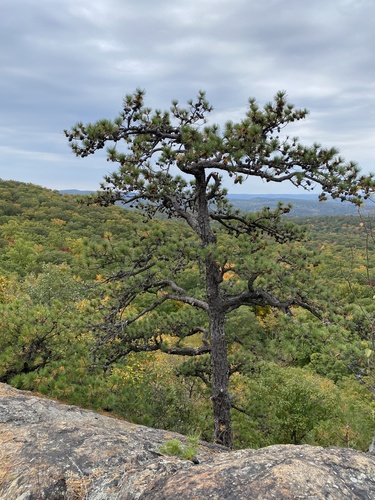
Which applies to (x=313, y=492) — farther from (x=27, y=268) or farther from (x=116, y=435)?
(x=27, y=268)

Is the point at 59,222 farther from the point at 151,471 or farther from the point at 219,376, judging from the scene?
the point at 151,471

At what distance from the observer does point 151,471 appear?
321 cm

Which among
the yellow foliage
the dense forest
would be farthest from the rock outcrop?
the yellow foliage

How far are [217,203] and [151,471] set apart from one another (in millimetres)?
7429

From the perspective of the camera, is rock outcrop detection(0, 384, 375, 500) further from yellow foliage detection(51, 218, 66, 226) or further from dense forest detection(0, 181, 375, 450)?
yellow foliage detection(51, 218, 66, 226)

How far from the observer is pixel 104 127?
739 centimetres

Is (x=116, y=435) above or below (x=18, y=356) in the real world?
above

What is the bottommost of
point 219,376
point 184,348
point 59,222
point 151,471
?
point 219,376

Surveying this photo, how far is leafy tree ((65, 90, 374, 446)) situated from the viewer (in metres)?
7.43

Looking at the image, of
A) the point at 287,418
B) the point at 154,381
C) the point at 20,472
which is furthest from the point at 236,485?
the point at 287,418

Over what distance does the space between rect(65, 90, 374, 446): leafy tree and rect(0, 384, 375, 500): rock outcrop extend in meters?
4.24

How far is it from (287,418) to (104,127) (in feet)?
43.6

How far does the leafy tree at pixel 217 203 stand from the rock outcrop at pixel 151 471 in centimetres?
424

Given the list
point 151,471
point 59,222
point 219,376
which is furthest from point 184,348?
point 59,222
